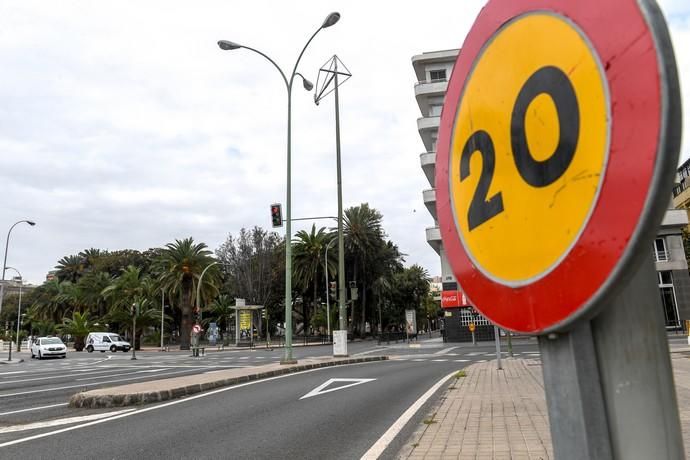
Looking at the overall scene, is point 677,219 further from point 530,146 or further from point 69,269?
point 69,269

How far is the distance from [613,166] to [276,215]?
58.1 feet

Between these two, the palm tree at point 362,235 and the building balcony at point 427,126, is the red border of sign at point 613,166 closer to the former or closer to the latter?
the building balcony at point 427,126

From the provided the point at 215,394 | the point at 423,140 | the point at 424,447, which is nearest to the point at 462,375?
the point at 215,394

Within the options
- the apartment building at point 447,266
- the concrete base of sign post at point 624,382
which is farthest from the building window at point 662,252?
the concrete base of sign post at point 624,382

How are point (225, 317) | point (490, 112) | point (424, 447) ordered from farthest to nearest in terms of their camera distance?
point (225, 317) → point (424, 447) → point (490, 112)

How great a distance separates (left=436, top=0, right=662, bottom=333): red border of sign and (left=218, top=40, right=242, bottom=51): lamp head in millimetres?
17576

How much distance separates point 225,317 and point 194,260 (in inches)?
932

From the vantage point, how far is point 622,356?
1094 millimetres

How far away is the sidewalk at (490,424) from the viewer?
4.57m

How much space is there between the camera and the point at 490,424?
5867 mm

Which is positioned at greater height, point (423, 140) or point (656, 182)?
point (423, 140)

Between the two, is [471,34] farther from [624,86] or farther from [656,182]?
[656,182]

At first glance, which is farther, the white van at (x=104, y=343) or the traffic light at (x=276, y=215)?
the white van at (x=104, y=343)

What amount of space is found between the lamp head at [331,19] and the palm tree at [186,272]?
31.9 metres
